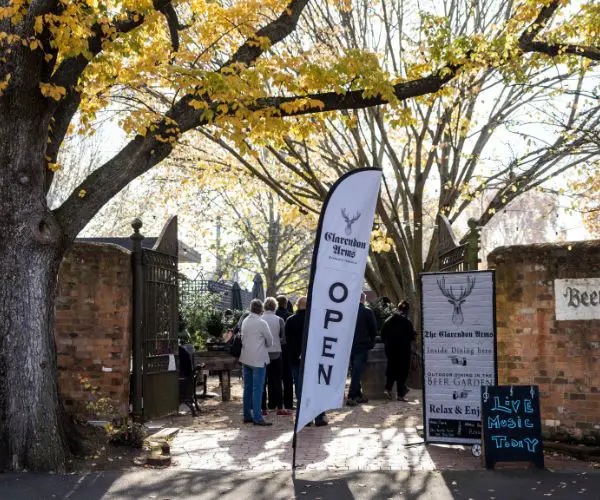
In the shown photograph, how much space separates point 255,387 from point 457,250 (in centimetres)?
349

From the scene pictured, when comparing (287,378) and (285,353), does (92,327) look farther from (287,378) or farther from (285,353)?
(287,378)

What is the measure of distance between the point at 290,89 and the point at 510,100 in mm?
9763

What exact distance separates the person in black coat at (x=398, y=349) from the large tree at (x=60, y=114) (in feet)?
19.0

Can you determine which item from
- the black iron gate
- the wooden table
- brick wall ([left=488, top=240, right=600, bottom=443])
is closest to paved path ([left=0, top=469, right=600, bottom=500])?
brick wall ([left=488, top=240, right=600, bottom=443])

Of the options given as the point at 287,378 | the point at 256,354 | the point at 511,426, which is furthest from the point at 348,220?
the point at 287,378

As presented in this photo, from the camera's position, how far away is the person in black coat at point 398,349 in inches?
589

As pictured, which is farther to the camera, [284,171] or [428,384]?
[284,171]

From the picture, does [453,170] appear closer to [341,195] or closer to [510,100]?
[510,100]

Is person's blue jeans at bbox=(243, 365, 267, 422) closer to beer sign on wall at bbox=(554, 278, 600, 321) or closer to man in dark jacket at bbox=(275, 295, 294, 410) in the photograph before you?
man in dark jacket at bbox=(275, 295, 294, 410)

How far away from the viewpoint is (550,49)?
35.2ft

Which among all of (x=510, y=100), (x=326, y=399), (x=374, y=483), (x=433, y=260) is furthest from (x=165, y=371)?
(x=510, y=100)

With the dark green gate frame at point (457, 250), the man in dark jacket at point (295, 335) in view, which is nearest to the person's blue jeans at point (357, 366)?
the man in dark jacket at point (295, 335)

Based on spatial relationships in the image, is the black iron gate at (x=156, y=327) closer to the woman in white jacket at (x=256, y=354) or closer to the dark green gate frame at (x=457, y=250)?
the woman in white jacket at (x=256, y=354)

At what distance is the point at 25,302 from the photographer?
8.38m
